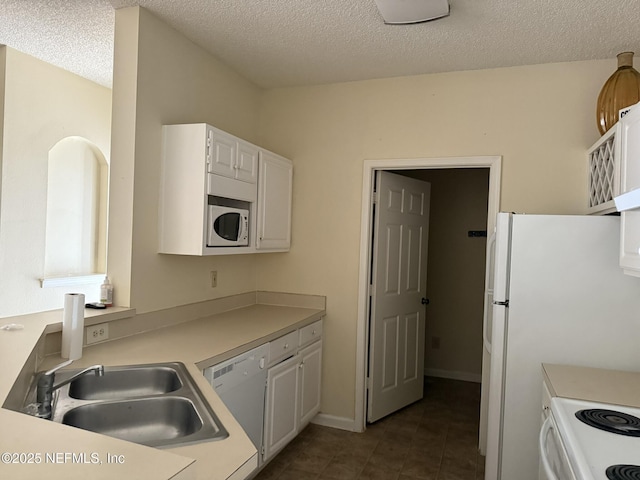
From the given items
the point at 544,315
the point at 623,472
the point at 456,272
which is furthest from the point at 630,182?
the point at 456,272

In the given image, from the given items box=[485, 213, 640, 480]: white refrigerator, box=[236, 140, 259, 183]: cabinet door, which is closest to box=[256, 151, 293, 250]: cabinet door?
box=[236, 140, 259, 183]: cabinet door

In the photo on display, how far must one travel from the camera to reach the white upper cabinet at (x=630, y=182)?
189cm

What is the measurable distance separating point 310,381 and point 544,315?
5.54 feet

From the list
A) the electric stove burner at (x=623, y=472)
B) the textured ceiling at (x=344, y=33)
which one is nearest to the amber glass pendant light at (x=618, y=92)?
the textured ceiling at (x=344, y=33)

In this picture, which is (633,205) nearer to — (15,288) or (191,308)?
(191,308)

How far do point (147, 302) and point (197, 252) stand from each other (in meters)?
0.41

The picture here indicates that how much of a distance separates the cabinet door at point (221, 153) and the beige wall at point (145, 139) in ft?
1.03

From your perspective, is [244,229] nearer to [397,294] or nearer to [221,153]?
[221,153]

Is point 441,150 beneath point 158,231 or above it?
above

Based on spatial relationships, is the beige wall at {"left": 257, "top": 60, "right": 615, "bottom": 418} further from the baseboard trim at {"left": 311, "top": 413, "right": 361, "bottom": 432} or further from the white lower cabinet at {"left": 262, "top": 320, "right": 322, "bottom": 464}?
the white lower cabinet at {"left": 262, "top": 320, "right": 322, "bottom": 464}

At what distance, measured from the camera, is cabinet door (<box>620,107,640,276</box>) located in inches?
74.4

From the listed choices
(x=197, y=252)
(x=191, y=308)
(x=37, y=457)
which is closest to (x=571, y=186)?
(x=197, y=252)

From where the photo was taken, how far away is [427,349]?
16.4 ft

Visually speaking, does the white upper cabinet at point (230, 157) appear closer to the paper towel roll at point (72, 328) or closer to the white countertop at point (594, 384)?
the paper towel roll at point (72, 328)
